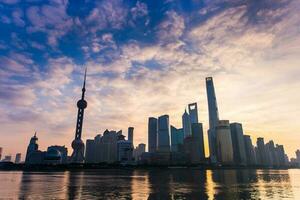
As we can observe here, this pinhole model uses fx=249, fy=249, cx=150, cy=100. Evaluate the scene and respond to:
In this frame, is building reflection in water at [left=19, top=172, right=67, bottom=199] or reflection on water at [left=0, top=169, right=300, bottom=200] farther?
reflection on water at [left=0, top=169, right=300, bottom=200]

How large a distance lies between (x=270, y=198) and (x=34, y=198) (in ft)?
169

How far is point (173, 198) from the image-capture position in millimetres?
52844

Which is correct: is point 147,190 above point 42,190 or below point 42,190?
below

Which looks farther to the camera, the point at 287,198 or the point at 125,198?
the point at 287,198

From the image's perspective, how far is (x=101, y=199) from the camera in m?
50.6

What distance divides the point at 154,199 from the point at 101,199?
35.7 feet

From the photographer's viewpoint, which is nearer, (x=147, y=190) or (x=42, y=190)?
(x=42, y=190)

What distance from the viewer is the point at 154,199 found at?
5188 centimetres

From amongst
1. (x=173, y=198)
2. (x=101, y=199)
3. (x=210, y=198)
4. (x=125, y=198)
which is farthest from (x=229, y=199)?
(x=101, y=199)

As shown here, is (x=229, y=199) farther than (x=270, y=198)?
No

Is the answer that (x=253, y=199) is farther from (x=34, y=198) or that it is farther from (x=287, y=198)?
(x=34, y=198)

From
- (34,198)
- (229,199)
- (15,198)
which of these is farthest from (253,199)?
(15,198)

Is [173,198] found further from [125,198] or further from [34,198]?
[34,198]

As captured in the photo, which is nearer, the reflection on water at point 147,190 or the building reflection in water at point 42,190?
the building reflection in water at point 42,190
